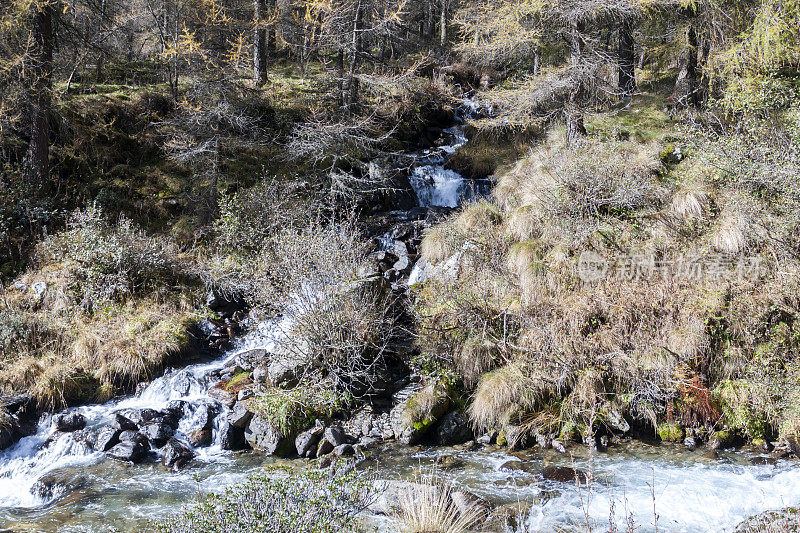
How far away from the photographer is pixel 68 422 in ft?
26.1

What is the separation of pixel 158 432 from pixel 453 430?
15.4 ft

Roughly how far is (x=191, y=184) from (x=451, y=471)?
11302 millimetres

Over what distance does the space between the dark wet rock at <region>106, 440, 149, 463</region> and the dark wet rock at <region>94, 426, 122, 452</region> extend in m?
0.10

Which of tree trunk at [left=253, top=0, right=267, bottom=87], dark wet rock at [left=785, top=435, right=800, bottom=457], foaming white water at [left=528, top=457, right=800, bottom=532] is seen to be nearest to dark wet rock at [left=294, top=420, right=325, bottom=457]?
foaming white water at [left=528, top=457, right=800, bottom=532]

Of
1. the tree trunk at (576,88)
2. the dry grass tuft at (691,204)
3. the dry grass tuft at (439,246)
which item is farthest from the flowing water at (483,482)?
the tree trunk at (576,88)

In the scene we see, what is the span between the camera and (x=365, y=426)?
793cm

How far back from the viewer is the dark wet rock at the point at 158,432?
7.73 metres

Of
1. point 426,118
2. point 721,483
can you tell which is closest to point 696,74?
point 426,118

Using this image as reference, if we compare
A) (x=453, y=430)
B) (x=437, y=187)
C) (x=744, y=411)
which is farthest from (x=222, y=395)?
(x=437, y=187)

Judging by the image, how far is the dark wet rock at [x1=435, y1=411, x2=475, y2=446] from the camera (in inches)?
303

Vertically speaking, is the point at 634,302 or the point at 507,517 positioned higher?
the point at 634,302

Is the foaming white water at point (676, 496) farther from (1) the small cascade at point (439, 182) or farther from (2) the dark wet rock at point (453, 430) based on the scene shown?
(1) the small cascade at point (439, 182)

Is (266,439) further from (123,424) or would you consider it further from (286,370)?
(123,424)

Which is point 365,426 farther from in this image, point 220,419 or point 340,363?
point 220,419
